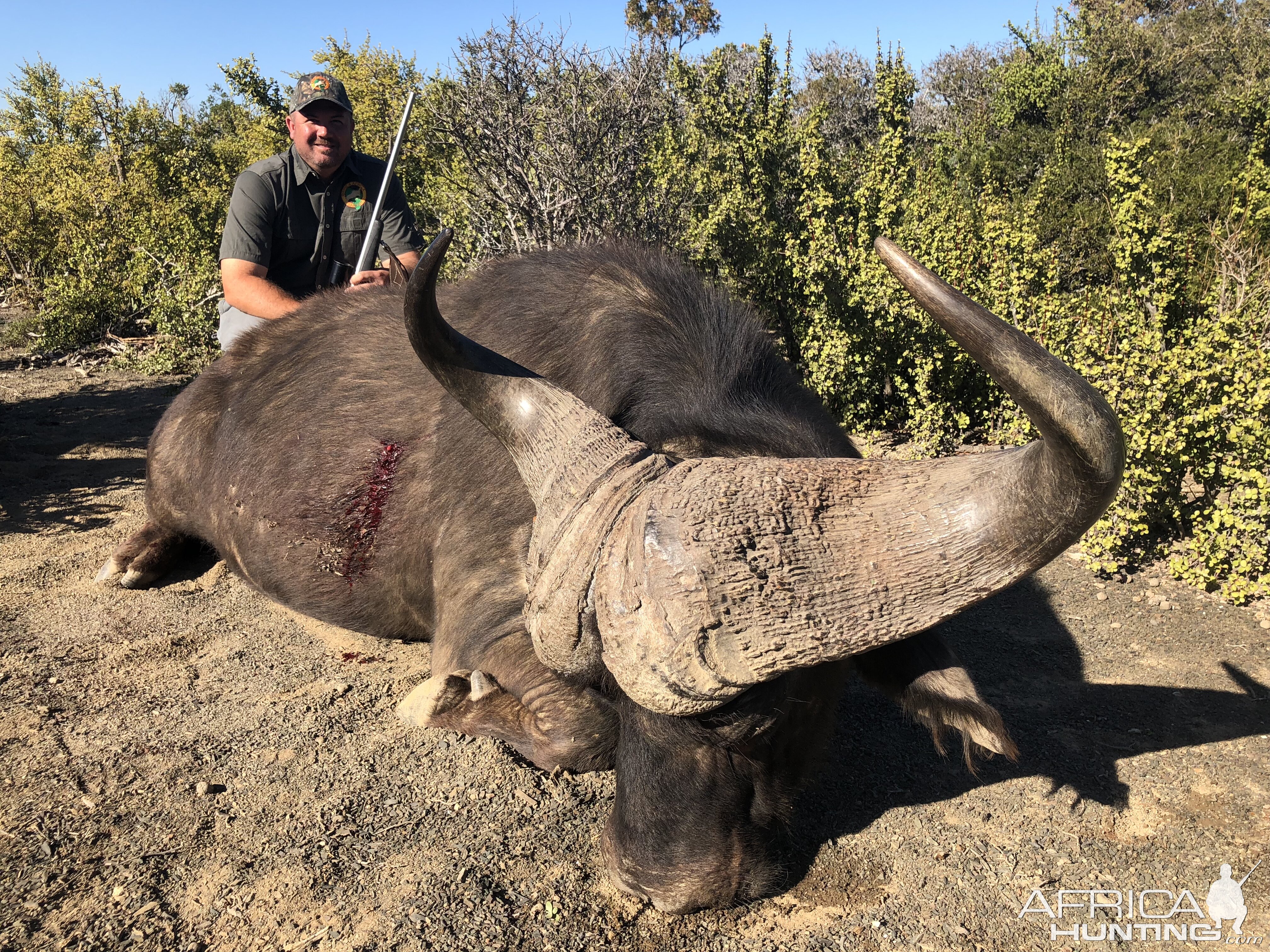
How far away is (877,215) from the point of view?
6625mm

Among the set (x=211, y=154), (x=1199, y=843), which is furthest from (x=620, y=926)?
(x=211, y=154)

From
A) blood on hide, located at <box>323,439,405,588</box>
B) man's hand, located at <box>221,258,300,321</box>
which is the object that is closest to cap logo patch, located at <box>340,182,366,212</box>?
man's hand, located at <box>221,258,300,321</box>

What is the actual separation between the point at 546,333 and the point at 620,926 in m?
1.96

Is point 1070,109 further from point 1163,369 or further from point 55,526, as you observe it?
point 55,526

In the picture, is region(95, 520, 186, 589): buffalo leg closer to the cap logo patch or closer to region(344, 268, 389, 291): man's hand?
region(344, 268, 389, 291): man's hand

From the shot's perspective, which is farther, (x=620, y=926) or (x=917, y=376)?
(x=917, y=376)

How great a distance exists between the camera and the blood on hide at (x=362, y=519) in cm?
369

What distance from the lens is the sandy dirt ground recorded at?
2459mm

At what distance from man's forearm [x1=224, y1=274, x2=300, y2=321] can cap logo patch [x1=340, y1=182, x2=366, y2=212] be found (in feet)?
2.85

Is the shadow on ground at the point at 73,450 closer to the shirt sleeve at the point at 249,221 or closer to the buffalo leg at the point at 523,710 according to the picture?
the shirt sleeve at the point at 249,221

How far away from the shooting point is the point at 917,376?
248 inches

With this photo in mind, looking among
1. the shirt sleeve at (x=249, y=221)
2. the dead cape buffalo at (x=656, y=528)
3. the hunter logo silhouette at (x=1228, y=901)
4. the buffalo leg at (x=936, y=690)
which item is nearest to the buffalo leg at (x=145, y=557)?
the dead cape buffalo at (x=656, y=528)

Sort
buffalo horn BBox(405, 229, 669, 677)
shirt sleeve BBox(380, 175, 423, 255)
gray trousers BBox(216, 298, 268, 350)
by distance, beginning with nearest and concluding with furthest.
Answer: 1. buffalo horn BBox(405, 229, 669, 677)
2. gray trousers BBox(216, 298, 268, 350)
3. shirt sleeve BBox(380, 175, 423, 255)

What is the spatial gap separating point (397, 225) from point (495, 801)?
426 cm
